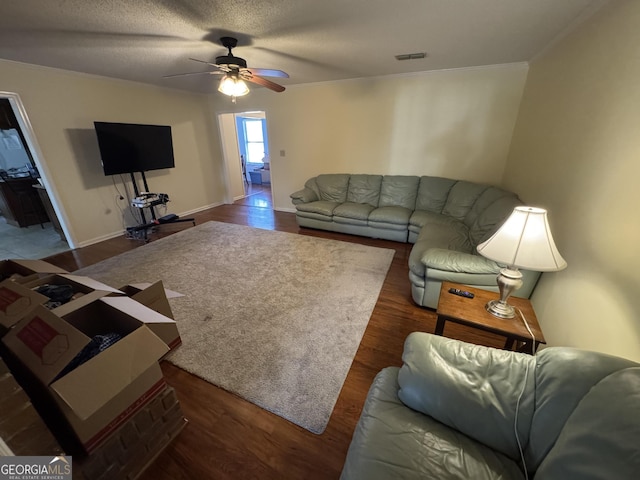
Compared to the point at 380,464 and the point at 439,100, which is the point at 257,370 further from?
the point at 439,100

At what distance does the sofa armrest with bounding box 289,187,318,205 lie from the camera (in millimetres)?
4297

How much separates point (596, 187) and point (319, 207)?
3.10m

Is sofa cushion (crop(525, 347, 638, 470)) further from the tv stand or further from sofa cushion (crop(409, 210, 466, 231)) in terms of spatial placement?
the tv stand

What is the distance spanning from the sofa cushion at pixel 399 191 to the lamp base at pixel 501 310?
8.63 feet

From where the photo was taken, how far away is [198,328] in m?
2.12

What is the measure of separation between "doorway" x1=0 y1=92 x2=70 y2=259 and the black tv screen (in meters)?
0.71

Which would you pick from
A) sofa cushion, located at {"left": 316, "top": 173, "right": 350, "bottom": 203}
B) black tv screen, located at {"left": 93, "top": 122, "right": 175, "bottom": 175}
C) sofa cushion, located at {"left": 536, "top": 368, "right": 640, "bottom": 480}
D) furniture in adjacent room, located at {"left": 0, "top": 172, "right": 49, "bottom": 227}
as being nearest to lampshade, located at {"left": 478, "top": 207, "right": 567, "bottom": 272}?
sofa cushion, located at {"left": 536, "top": 368, "right": 640, "bottom": 480}

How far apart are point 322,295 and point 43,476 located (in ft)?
6.46

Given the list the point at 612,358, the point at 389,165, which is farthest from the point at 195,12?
the point at 389,165

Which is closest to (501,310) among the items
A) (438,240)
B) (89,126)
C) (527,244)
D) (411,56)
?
(527,244)

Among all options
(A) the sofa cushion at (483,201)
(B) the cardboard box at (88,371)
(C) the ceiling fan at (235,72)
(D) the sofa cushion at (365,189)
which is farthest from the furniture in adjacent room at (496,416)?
(D) the sofa cushion at (365,189)

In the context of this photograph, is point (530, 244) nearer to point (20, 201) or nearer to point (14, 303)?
point (14, 303)

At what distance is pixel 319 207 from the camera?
409cm

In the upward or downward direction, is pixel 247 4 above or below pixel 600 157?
above
